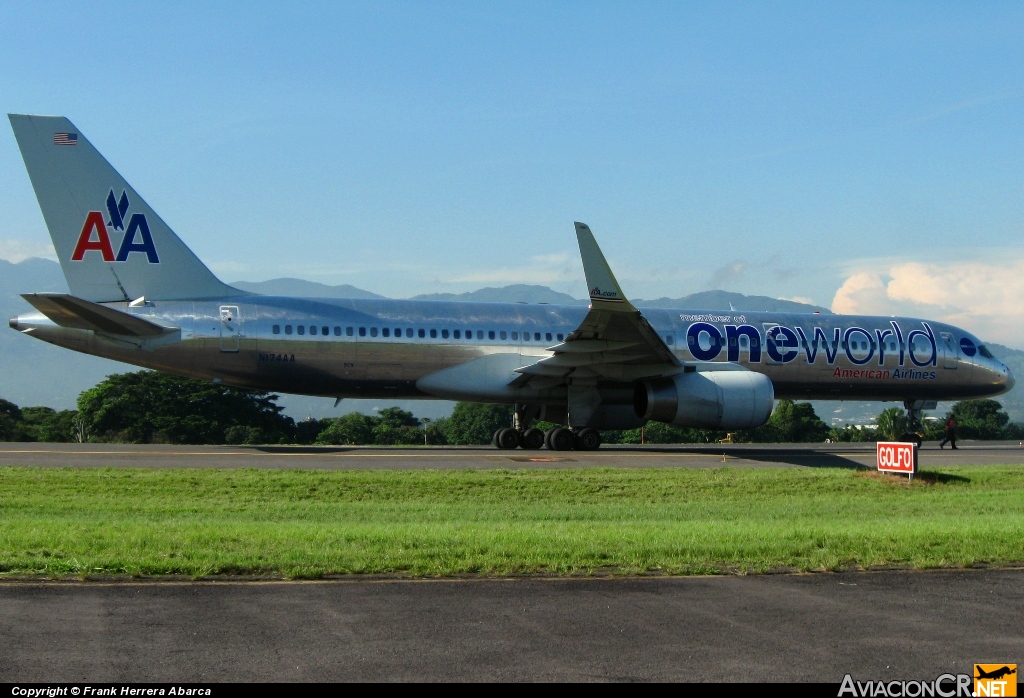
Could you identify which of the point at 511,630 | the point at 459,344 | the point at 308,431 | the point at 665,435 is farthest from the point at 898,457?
the point at 308,431

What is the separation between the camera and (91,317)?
83.2 feet

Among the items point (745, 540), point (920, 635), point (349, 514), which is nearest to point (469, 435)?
point (349, 514)

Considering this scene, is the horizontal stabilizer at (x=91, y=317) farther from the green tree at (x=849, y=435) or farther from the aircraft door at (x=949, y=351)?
the green tree at (x=849, y=435)

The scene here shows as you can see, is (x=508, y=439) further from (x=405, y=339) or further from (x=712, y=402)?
(x=712, y=402)

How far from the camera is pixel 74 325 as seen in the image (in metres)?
25.8

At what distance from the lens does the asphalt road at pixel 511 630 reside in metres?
6.58

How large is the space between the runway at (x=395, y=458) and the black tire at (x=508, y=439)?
44 centimetres

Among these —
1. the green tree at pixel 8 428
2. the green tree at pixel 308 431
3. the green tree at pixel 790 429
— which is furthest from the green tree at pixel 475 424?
the green tree at pixel 8 428

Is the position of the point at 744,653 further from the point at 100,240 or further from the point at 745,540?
the point at 100,240

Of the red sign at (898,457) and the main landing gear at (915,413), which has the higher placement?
the main landing gear at (915,413)

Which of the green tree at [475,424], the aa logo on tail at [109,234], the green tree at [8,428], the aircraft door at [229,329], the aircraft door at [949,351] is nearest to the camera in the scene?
the aa logo on tail at [109,234]

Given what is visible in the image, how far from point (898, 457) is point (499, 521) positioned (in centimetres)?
1045

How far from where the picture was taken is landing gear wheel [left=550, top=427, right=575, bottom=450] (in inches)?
1147

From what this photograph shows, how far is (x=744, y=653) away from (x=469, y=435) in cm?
4998
